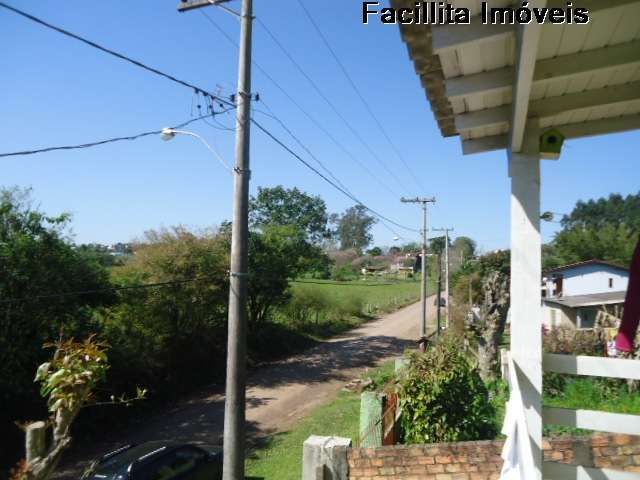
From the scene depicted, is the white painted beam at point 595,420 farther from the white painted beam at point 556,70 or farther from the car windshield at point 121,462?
the car windshield at point 121,462

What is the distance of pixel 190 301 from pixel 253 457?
7.26m

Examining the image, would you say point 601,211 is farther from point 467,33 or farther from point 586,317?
point 467,33

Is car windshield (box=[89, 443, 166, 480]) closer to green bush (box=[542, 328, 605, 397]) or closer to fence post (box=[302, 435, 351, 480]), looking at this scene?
fence post (box=[302, 435, 351, 480])

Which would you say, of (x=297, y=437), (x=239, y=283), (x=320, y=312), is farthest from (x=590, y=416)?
(x=320, y=312)

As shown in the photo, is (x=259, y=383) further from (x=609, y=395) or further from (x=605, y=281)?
(x=605, y=281)

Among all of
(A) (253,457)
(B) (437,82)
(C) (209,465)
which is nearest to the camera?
(B) (437,82)

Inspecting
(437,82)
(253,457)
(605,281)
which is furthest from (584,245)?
(437,82)

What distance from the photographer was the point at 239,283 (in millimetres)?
6352

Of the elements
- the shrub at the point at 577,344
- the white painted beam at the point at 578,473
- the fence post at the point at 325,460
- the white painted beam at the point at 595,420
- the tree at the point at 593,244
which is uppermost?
the tree at the point at 593,244

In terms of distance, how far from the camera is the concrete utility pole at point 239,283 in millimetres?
6031

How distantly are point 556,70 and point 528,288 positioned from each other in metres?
1.20

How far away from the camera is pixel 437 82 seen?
301cm

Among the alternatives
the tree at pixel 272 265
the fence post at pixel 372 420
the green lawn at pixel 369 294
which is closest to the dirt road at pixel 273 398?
the tree at pixel 272 265

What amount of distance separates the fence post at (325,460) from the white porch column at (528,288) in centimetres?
312
